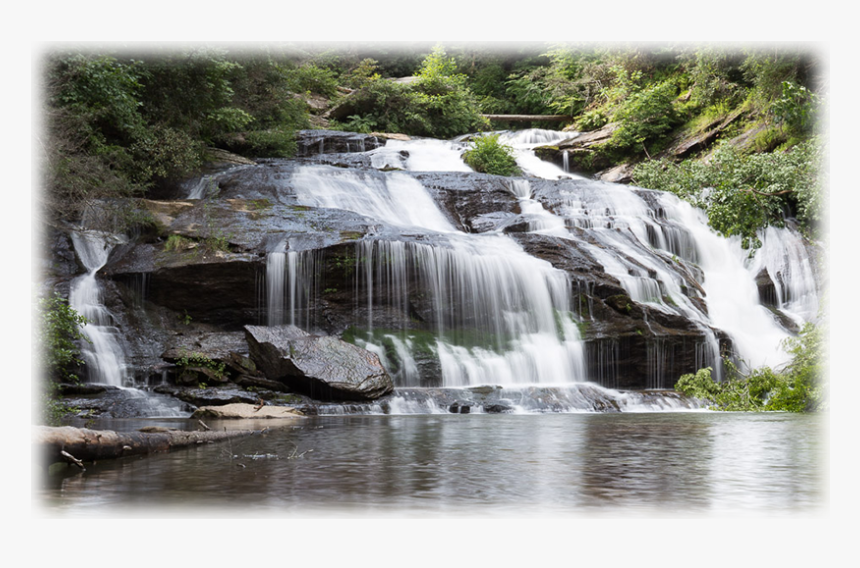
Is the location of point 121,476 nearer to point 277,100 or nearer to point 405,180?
point 405,180

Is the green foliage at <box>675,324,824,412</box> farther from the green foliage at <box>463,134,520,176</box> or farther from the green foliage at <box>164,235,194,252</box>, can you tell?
the green foliage at <box>463,134,520,176</box>

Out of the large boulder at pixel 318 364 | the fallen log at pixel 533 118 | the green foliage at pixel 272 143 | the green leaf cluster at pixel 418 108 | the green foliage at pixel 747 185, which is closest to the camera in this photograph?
the green foliage at pixel 747 185

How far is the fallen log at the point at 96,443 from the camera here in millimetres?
3881

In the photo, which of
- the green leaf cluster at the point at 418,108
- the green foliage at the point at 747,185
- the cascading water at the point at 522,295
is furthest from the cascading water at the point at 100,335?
the green leaf cluster at the point at 418,108

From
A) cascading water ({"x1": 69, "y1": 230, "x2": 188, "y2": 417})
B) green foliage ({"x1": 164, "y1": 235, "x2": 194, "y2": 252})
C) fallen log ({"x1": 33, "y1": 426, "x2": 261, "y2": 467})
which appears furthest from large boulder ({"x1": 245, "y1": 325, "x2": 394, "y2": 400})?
fallen log ({"x1": 33, "y1": 426, "x2": 261, "y2": 467})

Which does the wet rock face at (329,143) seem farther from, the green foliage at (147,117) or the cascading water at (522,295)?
the cascading water at (522,295)

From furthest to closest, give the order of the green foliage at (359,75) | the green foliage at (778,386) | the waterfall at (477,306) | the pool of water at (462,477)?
the green foliage at (359,75), the waterfall at (477,306), the green foliage at (778,386), the pool of water at (462,477)

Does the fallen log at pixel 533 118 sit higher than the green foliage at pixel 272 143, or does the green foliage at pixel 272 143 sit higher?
the fallen log at pixel 533 118

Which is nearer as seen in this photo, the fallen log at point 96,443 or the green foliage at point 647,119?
the fallen log at point 96,443

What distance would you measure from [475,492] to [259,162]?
780 inches

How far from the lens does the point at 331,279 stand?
1364cm

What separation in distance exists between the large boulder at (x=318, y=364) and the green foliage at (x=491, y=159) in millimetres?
14991

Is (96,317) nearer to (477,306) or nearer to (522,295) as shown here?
(477,306)

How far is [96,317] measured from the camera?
12625mm
